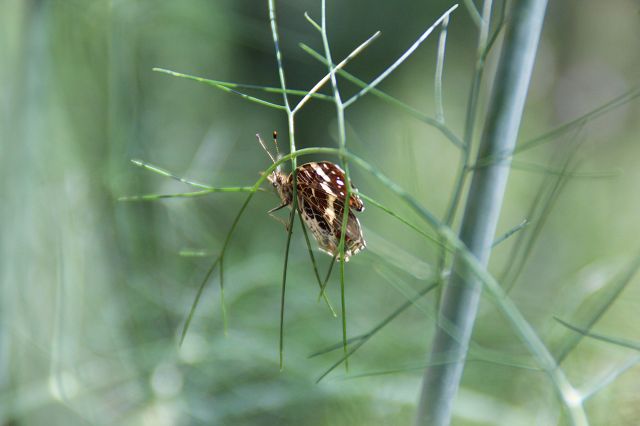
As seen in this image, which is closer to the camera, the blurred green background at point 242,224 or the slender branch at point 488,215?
the slender branch at point 488,215

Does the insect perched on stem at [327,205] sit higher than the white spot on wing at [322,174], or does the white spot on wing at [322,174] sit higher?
the white spot on wing at [322,174]

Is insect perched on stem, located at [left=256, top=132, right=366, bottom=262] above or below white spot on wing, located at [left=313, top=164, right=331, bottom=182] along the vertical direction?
below

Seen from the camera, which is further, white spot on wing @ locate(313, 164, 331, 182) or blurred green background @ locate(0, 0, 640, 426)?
blurred green background @ locate(0, 0, 640, 426)

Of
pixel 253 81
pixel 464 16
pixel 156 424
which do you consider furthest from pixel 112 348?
pixel 464 16

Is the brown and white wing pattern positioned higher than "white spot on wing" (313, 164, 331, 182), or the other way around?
"white spot on wing" (313, 164, 331, 182)

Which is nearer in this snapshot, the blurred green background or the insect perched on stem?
the insect perched on stem

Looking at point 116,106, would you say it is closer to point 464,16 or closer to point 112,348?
point 112,348

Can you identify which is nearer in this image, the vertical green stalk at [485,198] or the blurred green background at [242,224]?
the vertical green stalk at [485,198]
